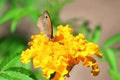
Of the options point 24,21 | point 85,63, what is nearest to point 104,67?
point 24,21

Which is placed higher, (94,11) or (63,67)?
(94,11)

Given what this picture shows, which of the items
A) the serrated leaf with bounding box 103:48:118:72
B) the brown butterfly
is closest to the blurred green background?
the serrated leaf with bounding box 103:48:118:72

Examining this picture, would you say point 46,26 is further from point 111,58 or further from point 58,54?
point 111,58

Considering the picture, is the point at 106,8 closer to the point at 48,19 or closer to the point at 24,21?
the point at 24,21

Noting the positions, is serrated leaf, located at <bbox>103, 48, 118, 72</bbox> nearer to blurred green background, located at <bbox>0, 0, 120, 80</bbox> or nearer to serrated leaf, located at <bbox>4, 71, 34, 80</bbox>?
blurred green background, located at <bbox>0, 0, 120, 80</bbox>

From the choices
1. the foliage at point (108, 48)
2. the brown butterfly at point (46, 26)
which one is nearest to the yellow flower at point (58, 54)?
the brown butterfly at point (46, 26)

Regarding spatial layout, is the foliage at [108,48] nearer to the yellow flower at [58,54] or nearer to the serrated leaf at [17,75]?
the yellow flower at [58,54]
